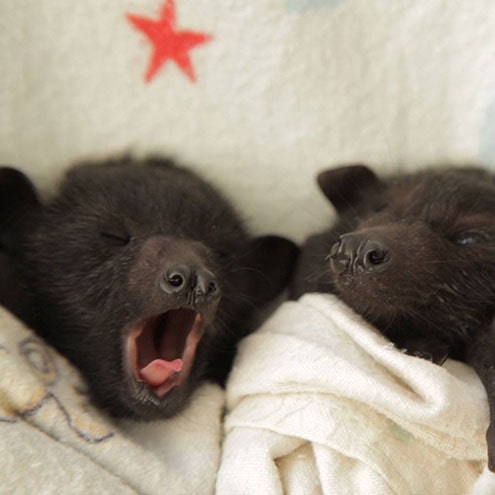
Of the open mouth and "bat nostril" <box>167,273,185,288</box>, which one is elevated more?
"bat nostril" <box>167,273,185,288</box>

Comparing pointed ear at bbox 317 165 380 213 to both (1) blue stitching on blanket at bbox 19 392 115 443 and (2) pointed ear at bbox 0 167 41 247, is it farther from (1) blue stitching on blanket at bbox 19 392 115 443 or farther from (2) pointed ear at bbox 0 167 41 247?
(1) blue stitching on blanket at bbox 19 392 115 443

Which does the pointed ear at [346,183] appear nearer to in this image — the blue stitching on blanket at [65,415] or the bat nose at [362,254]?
the bat nose at [362,254]

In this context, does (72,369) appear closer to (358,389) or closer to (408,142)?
(358,389)

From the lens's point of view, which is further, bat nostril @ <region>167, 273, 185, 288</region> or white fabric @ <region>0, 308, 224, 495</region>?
bat nostril @ <region>167, 273, 185, 288</region>

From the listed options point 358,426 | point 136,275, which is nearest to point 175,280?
point 136,275

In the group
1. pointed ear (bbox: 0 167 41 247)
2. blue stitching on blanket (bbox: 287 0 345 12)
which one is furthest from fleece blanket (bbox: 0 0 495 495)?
pointed ear (bbox: 0 167 41 247)

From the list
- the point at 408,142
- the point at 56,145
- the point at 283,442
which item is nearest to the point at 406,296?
the point at 283,442

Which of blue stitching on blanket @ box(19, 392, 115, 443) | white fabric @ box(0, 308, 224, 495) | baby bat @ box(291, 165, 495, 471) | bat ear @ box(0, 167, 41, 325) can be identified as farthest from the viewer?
bat ear @ box(0, 167, 41, 325)
